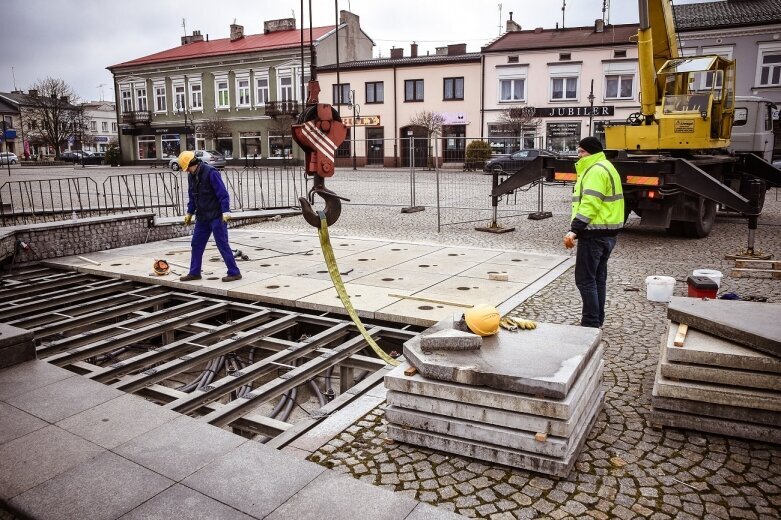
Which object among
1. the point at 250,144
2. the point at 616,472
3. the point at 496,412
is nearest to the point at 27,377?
the point at 496,412

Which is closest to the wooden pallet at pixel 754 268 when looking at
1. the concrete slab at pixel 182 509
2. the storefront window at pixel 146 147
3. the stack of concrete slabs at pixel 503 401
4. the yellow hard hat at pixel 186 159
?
the stack of concrete slabs at pixel 503 401

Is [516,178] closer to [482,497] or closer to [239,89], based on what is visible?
[482,497]

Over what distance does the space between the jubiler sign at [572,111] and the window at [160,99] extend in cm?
3223

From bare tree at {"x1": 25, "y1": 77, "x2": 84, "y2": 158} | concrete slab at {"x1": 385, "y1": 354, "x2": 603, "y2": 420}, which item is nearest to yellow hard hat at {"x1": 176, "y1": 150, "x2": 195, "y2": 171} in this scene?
concrete slab at {"x1": 385, "y1": 354, "x2": 603, "y2": 420}

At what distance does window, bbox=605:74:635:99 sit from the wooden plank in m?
35.7

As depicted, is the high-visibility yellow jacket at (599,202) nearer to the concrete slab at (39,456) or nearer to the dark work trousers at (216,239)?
the concrete slab at (39,456)

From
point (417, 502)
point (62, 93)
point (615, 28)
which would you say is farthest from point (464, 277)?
point (62, 93)

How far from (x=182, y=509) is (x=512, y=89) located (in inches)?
1537

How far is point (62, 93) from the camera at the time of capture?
62.1m

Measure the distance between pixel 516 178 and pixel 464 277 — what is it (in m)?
4.59

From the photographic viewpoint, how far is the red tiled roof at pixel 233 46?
45.8m

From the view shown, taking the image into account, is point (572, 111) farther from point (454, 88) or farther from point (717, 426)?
point (717, 426)

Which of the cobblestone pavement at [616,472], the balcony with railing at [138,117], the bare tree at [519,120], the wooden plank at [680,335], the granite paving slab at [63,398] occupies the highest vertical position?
the balcony with railing at [138,117]

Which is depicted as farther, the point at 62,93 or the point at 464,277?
the point at 62,93
